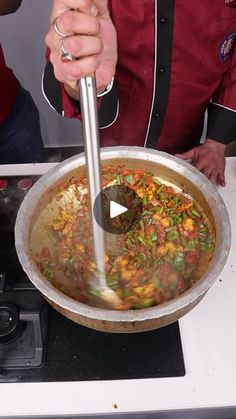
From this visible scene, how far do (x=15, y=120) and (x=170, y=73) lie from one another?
0.60m

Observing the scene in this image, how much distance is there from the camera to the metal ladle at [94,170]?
66cm

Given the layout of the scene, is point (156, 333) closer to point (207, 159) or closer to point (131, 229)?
point (131, 229)

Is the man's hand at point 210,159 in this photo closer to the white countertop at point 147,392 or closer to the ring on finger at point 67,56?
the white countertop at point 147,392

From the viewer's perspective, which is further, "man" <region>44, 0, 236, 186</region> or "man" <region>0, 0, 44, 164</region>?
"man" <region>0, 0, 44, 164</region>

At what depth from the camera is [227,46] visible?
1.28m

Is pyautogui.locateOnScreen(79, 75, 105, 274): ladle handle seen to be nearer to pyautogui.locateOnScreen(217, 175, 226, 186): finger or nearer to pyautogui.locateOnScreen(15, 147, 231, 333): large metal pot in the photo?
pyautogui.locateOnScreen(15, 147, 231, 333): large metal pot

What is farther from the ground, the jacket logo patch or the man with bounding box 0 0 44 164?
the jacket logo patch

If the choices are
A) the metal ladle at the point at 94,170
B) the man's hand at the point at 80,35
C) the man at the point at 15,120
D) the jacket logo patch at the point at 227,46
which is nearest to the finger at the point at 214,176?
the jacket logo patch at the point at 227,46

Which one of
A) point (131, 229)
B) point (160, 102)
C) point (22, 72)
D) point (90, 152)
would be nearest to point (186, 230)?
point (131, 229)

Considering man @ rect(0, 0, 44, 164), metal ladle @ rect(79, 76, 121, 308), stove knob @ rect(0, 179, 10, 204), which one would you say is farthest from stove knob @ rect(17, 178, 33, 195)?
man @ rect(0, 0, 44, 164)

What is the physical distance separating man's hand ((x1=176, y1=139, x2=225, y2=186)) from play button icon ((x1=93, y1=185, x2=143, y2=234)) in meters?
0.27

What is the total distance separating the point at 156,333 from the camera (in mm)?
934

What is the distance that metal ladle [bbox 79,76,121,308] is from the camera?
661 millimetres

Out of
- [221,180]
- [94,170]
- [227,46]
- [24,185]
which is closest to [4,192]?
[24,185]
